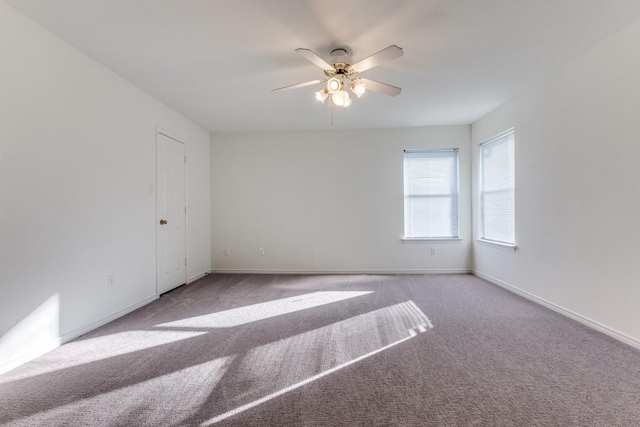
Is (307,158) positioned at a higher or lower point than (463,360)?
higher

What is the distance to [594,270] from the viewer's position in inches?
111

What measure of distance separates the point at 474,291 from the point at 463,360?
2160 mm

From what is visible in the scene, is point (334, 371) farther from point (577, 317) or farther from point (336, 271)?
point (336, 271)

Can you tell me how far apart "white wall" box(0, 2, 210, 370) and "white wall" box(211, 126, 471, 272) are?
185 cm

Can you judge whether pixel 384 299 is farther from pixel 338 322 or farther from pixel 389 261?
pixel 389 261

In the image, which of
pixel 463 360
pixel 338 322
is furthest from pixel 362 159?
pixel 463 360

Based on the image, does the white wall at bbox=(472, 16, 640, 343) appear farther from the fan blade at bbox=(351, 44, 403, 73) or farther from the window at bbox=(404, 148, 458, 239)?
the fan blade at bbox=(351, 44, 403, 73)

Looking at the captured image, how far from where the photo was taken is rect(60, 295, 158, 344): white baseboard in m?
2.68

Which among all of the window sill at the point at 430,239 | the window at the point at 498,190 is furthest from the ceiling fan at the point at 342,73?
the window sill at the point at 430,239

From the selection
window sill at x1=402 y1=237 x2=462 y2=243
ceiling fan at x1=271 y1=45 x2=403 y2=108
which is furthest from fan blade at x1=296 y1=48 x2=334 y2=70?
window sill at x1=402 y1=237 x2=462 y2=243

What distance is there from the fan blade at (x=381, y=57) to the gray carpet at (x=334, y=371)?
2.27 m

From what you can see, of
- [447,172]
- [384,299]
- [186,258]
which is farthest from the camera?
[447,172]

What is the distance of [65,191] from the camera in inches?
105

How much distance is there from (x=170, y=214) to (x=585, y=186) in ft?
16.0
